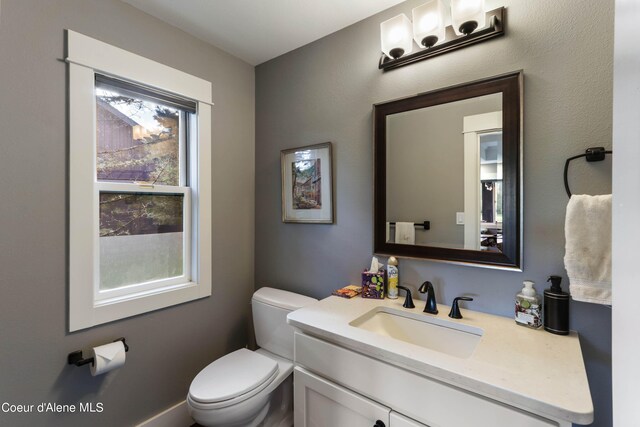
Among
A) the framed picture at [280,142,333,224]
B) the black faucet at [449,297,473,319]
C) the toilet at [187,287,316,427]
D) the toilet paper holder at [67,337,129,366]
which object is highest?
the framed picture at [280,142,333,224]

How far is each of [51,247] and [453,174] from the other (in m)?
1.83

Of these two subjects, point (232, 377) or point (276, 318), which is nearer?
point (232, 377)

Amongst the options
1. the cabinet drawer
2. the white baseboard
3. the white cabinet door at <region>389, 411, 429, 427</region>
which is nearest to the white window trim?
the white baseboard

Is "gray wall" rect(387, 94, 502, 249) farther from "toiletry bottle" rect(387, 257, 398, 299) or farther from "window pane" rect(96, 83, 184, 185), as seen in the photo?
"window pane" rect(96, 83, 184, 185)

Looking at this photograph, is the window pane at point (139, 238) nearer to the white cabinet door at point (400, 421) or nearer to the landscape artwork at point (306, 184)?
the landscape artwork at point (306, 184)

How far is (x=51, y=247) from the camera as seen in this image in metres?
1.20

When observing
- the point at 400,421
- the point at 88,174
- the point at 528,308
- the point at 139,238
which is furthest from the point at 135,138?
the point at 528,308

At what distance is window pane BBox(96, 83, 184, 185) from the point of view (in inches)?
55.2

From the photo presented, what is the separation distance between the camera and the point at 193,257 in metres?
1.73

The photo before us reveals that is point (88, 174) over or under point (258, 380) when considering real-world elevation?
over

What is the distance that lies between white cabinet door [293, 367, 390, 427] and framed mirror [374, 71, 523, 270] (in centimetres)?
69

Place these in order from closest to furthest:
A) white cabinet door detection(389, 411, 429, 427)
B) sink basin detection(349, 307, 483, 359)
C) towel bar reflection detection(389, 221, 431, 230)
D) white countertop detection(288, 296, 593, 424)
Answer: white countertop detection(288, 296, 593, 424) → white cabinet door detection(389, 411, 429, 427) → sink basin detection(349, 307, 483, 359) → towel bar reflection detection(389, 221, 431, 230)

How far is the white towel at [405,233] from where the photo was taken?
4.59ft

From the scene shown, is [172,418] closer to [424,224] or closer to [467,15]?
[424,224]
